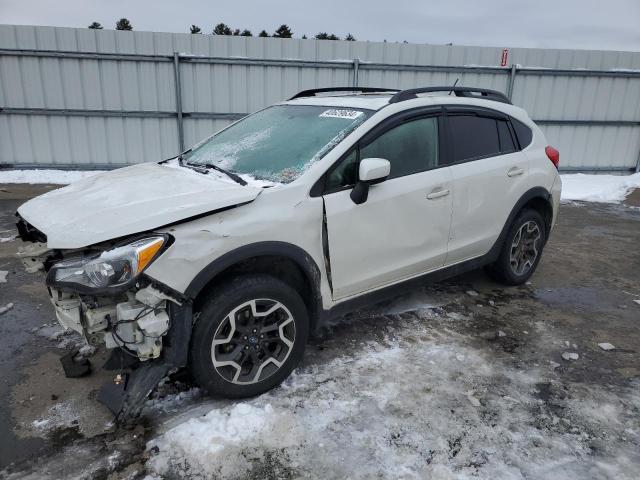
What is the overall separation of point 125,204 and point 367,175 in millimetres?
1410

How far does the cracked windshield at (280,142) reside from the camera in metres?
3.20

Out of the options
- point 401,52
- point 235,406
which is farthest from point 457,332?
point 401,52

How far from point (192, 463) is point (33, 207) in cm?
178

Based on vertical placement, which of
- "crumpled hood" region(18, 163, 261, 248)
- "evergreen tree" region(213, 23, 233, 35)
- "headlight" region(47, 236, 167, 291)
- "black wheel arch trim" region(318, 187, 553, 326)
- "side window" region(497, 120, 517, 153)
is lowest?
"black wheel arch trim" region(318, 187, 553, 326)

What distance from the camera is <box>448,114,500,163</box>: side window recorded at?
391 cm

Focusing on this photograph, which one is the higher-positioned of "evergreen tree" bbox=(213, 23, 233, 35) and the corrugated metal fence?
"evergreen tree" bbox=(213, 23, 233, 35)

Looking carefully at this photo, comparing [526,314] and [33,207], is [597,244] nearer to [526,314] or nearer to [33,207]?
[526,314]

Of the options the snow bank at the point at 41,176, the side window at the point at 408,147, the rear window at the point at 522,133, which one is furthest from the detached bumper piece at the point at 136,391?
the snow bank at the point at 41,176

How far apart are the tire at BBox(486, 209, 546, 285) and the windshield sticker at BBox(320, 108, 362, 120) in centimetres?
196

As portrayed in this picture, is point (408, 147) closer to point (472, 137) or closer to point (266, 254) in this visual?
point (472, 137)

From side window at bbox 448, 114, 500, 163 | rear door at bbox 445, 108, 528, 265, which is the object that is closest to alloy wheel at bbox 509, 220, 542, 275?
rear door at bbox 445, 108, 528, 265

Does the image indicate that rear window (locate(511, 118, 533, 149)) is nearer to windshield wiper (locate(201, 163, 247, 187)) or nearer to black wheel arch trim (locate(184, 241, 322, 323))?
black wheel arch trim (locate(184, 241, 322, 323))

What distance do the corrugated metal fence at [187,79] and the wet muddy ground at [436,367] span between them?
17.0 feet

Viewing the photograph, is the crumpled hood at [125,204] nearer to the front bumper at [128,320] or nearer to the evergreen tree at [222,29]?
the front bumper at [128,320]
